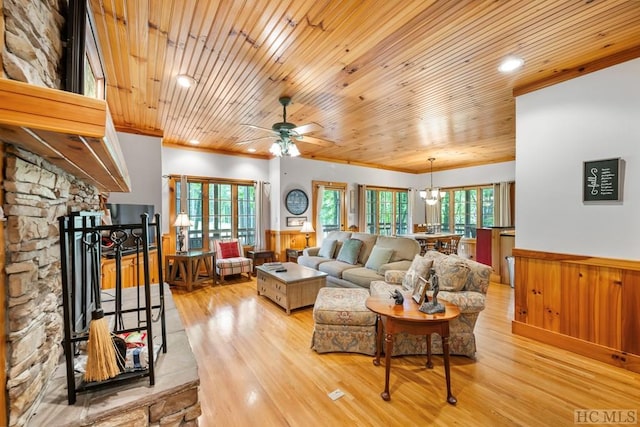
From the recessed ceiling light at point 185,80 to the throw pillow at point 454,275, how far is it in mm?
3175

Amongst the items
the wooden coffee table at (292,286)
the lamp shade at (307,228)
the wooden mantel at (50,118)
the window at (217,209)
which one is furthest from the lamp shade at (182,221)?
the wooden mantel at (50,118)

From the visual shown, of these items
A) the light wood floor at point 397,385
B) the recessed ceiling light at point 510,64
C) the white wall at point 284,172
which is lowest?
the light wood floor at point 397,385

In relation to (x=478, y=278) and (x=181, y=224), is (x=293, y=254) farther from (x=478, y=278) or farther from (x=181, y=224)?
(x=478, y=278)

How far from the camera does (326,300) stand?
2.83 meters

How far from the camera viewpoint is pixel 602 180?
8.14ft

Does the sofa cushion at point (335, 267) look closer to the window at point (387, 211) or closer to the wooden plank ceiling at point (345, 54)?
the wooden plank ceiling at point (345, 54)

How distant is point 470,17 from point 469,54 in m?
0.54

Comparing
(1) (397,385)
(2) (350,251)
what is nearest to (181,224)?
(2) (350,251)

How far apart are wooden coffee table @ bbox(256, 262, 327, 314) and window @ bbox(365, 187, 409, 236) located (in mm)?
3894

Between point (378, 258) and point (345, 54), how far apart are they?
2941mm

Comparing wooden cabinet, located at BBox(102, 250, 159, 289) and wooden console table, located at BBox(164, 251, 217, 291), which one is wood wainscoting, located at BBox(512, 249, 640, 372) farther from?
wooden console table, located at BBox(164, 251, 217, 291)

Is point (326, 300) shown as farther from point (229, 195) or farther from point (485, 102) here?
point (229, 195)

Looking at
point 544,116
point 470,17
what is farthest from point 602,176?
point 470,17

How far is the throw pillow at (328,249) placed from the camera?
5273mm
